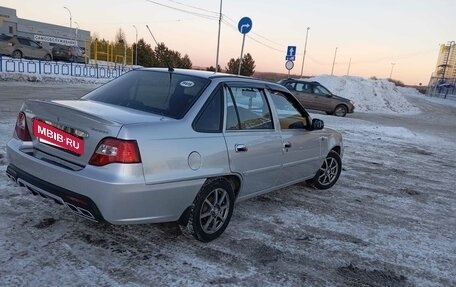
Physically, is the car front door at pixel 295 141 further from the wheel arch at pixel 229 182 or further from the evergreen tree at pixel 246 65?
the evergreen tree at pixel 246 65

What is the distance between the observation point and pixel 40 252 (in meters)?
3.22

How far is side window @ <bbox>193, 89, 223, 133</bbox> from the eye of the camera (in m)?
3.47

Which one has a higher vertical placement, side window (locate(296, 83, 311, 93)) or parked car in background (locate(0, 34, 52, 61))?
parked car in background (locate(0, 34, 52, 61))

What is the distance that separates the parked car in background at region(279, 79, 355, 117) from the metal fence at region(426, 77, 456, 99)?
4239 cm

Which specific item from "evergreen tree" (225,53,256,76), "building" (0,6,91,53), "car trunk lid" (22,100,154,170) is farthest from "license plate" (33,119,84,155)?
"building" (0,6,91,53)

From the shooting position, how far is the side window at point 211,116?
11.4ft

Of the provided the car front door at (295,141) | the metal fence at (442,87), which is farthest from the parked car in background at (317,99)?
the metal fence at (442,87)

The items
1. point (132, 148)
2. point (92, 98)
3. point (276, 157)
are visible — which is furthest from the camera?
point (276, 157)

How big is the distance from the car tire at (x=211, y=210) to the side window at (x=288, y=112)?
3.98ft

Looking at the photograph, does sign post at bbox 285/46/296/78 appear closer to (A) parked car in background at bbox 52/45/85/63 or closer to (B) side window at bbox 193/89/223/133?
(B) side window at bbox 193/89/223/133

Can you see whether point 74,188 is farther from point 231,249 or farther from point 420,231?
point 420,231

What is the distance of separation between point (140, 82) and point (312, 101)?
16.9m

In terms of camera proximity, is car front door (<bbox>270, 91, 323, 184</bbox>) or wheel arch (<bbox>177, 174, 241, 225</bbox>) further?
car front door (<bbox>270, 91, 323, 184</bbox>)

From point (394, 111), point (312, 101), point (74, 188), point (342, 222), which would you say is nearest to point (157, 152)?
point (74, 188)
